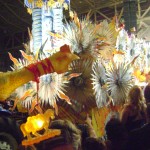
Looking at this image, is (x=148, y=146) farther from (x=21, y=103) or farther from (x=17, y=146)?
(x=21, y=103)

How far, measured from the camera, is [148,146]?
88.4 inches

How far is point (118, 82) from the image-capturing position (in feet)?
18.6

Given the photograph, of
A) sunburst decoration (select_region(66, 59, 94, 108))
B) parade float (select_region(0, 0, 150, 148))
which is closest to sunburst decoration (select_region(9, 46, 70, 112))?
parade float (select_region(0, 0, 150, 148))

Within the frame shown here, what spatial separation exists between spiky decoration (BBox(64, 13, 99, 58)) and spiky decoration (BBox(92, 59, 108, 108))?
0.78 feet

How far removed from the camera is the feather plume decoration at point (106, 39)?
18.4ft

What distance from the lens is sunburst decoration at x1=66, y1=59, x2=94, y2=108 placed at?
17.2 ft

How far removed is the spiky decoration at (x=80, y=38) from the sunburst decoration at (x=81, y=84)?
189mm

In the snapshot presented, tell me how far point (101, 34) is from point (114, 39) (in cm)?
40

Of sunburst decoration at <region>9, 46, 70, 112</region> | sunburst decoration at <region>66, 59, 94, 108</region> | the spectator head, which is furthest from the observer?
sunburst decoration at <region>66, 59, 94, 108</region>

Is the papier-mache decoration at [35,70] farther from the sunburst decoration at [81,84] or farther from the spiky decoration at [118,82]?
the spiky decoration at [118,82]

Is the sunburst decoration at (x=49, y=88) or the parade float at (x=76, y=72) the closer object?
the sunburst decoration at (x=49, y=88)

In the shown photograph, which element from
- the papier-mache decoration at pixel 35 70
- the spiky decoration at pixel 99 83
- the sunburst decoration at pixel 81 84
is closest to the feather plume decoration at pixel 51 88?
the sunburst decoration at pixel 81 84

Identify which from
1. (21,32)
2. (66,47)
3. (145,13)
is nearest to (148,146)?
(66,47)

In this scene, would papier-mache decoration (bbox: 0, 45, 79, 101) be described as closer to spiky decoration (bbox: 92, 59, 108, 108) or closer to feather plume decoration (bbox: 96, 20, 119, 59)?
spiky decoration (bbox: 92, 59, 108, 108)
